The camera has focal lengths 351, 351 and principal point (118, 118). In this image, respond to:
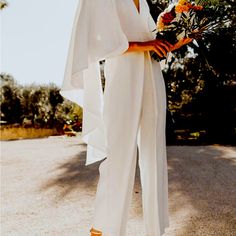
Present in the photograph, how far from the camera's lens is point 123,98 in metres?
1.93

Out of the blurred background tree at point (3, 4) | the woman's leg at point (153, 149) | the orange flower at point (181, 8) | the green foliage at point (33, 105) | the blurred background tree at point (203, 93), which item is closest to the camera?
the orange flower at point (181, 8)

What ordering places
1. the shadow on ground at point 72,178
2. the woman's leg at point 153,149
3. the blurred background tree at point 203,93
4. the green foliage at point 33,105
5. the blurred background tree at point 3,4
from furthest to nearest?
1. the green foliage at point 33,105
2. the blurred background tree at point 3,4
3. the blurred background tree at point 203,93
4. the shadow on ground at point 72,178
5. the woman's leg at point 153,149

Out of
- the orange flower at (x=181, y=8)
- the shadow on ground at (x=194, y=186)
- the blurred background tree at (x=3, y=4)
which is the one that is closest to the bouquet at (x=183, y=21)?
the orange flower at (x=181, y=8)

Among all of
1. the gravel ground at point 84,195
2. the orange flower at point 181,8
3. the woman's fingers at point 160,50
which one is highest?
the orange flower at point 181,8

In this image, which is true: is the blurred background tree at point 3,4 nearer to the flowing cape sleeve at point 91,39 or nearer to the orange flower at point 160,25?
the flowing cape sleeve at point 91,39

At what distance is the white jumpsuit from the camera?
192 centimetres

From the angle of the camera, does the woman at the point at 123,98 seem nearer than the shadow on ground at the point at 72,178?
Yes

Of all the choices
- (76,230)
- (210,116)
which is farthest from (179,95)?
(76,230)

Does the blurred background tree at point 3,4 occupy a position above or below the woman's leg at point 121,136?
above

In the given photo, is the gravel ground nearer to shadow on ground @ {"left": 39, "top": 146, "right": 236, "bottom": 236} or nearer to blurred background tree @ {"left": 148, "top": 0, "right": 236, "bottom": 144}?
shadow on ground @ {"left": 39, "top": 146, "right": 236, "bottom": 236}

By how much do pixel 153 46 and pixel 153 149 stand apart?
566 millimetres

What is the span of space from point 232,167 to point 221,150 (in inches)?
60.8

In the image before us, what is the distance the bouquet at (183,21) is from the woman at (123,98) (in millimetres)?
57

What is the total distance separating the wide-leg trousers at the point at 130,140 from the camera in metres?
1.92
